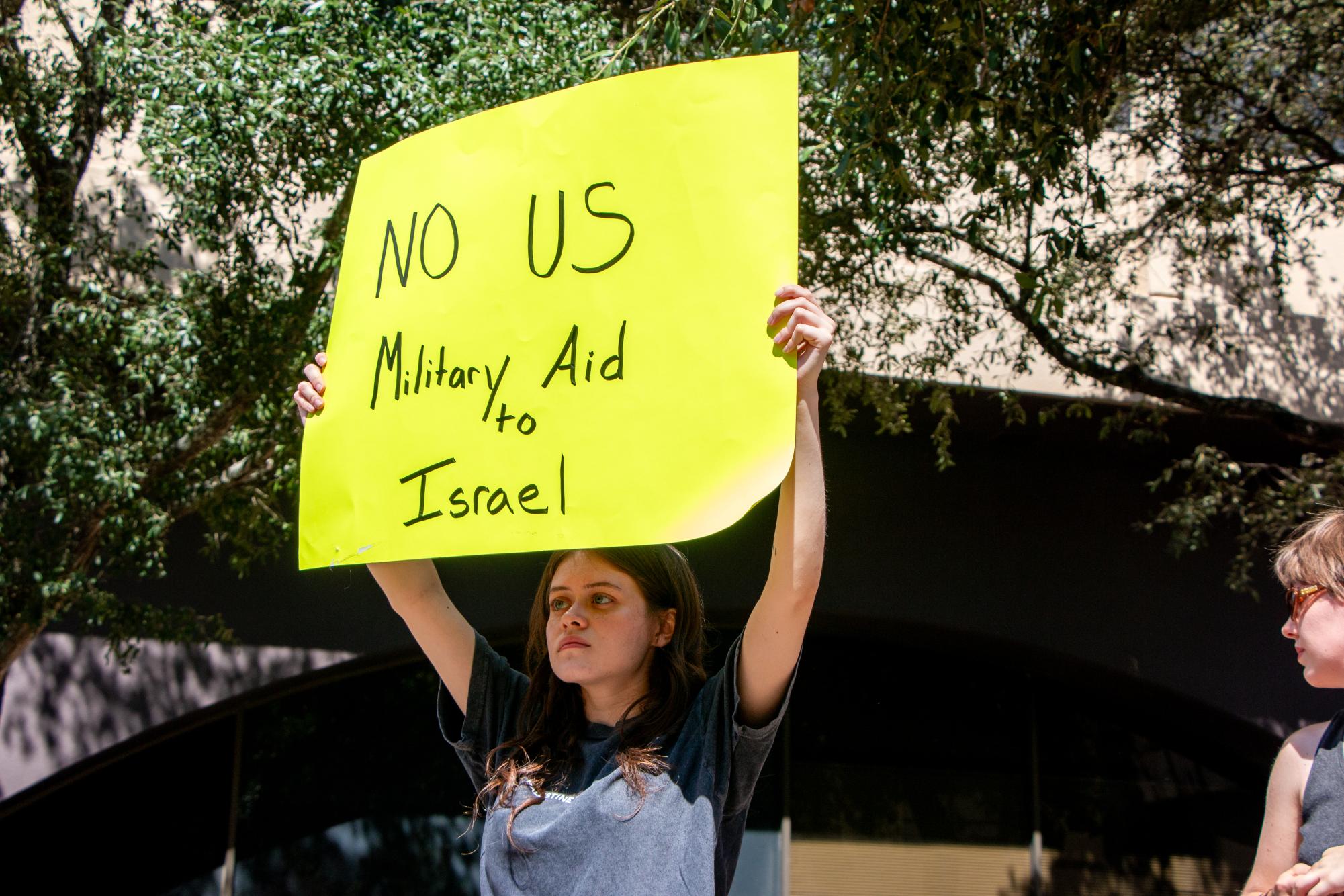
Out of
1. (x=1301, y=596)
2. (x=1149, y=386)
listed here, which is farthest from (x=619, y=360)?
(x=1149, y=386)

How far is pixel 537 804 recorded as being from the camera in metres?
1.95

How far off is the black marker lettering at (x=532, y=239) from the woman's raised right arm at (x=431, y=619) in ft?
1.48

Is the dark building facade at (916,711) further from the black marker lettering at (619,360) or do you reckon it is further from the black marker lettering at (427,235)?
the black marker lettering at (619,360)

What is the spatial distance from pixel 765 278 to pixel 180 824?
19.1 ft

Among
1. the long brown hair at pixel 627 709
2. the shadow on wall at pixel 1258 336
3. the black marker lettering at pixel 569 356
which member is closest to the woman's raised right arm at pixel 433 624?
the long brown hair at pixel 627 709

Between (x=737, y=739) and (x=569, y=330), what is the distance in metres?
0.67

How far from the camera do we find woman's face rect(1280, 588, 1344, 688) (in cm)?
196

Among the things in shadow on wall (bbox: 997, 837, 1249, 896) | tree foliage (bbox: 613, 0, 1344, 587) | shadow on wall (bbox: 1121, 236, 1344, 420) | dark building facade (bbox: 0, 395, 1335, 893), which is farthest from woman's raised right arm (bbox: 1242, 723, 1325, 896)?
shadow on wall (bbox: 997, 837, 1249, 896)

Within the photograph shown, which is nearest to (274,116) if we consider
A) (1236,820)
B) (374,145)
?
(374,145)

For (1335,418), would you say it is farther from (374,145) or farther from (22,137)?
(22,137)

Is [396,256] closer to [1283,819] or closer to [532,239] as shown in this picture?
[532,239]

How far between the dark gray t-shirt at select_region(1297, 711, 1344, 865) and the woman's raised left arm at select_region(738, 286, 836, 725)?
81 cm

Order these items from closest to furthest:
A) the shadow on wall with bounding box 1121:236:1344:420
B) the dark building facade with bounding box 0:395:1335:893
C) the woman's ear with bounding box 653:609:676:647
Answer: the woman's ear with bounding box 653:609:676:647, the dark building facade with bounding box 0:395:1335:893, the shadow on wall with bounding box 1121:236:1344:420

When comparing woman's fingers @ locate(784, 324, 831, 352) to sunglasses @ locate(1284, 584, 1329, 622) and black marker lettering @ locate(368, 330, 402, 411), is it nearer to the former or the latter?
black marker lettering @ locate(368, 330, 402, 411)
